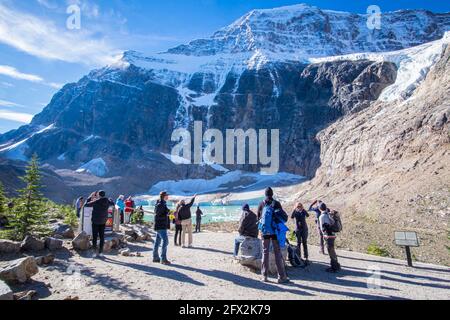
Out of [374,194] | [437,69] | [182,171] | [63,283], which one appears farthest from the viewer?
[182,171]

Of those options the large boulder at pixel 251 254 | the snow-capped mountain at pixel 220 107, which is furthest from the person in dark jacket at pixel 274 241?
the snow-capped mountain at pixel 220 107

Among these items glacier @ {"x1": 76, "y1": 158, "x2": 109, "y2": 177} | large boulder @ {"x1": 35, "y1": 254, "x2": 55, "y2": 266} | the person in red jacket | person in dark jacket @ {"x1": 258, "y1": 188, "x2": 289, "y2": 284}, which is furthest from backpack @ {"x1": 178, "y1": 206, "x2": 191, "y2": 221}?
glacier @ {"x1": 76, "y1": 158, "x2": 109, "y2": 177}

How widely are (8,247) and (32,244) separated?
0.66m

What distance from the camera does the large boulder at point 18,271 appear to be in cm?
693

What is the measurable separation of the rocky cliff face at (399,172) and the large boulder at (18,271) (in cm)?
1380

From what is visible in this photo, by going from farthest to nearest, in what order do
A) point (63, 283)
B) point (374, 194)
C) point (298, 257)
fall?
point (374, 194), point (298, 257), point (63, 283)

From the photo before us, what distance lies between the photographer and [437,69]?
65.4 m

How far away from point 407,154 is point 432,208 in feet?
79.1

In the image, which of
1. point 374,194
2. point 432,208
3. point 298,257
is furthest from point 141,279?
point 374,194

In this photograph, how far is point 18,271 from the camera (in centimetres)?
700

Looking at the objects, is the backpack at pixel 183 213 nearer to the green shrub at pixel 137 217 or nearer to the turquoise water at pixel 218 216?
the green shrub at pixel 137 217

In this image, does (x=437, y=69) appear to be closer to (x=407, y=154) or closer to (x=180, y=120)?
(x=407, y=154)

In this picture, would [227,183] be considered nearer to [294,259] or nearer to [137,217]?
[137,217]

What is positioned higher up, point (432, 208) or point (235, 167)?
point (235, 167)
